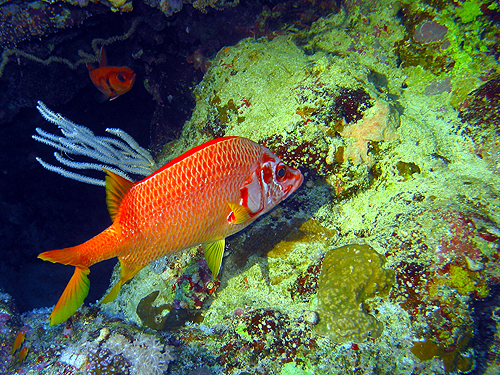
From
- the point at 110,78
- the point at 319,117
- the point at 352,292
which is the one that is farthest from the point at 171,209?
the point at 110,78

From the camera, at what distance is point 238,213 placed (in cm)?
197

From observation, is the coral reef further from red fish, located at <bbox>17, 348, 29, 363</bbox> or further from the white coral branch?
the white coral branch

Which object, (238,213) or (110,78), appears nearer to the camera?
(238,213)

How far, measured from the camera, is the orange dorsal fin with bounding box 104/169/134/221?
1.84m

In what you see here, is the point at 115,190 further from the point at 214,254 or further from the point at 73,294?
the point at 214,254

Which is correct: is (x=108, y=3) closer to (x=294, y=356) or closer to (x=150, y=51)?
(x=150, y=51)

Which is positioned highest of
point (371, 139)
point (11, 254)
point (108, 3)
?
point (108, 3)

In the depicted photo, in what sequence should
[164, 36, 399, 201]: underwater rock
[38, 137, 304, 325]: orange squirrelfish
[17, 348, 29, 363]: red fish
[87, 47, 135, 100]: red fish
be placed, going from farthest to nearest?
[87, 47, 135, 100]: red fish < [17, 348, 29, 363]: red fish < [164, 36, 399, 201]: underwater rock < [38, 137, 304, 325]: orange squirrelfish

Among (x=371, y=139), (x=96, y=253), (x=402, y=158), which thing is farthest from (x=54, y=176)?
(x=402, y=158)

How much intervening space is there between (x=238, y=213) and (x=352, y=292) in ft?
4.33

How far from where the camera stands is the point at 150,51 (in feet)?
13.4

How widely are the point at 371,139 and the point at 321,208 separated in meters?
0.99

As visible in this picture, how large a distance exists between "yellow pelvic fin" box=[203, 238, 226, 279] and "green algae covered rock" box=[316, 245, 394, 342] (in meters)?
1.07

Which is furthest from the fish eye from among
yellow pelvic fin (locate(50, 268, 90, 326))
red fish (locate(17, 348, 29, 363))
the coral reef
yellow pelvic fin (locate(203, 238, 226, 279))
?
red fish (locate(17, 348, 29, 363))
